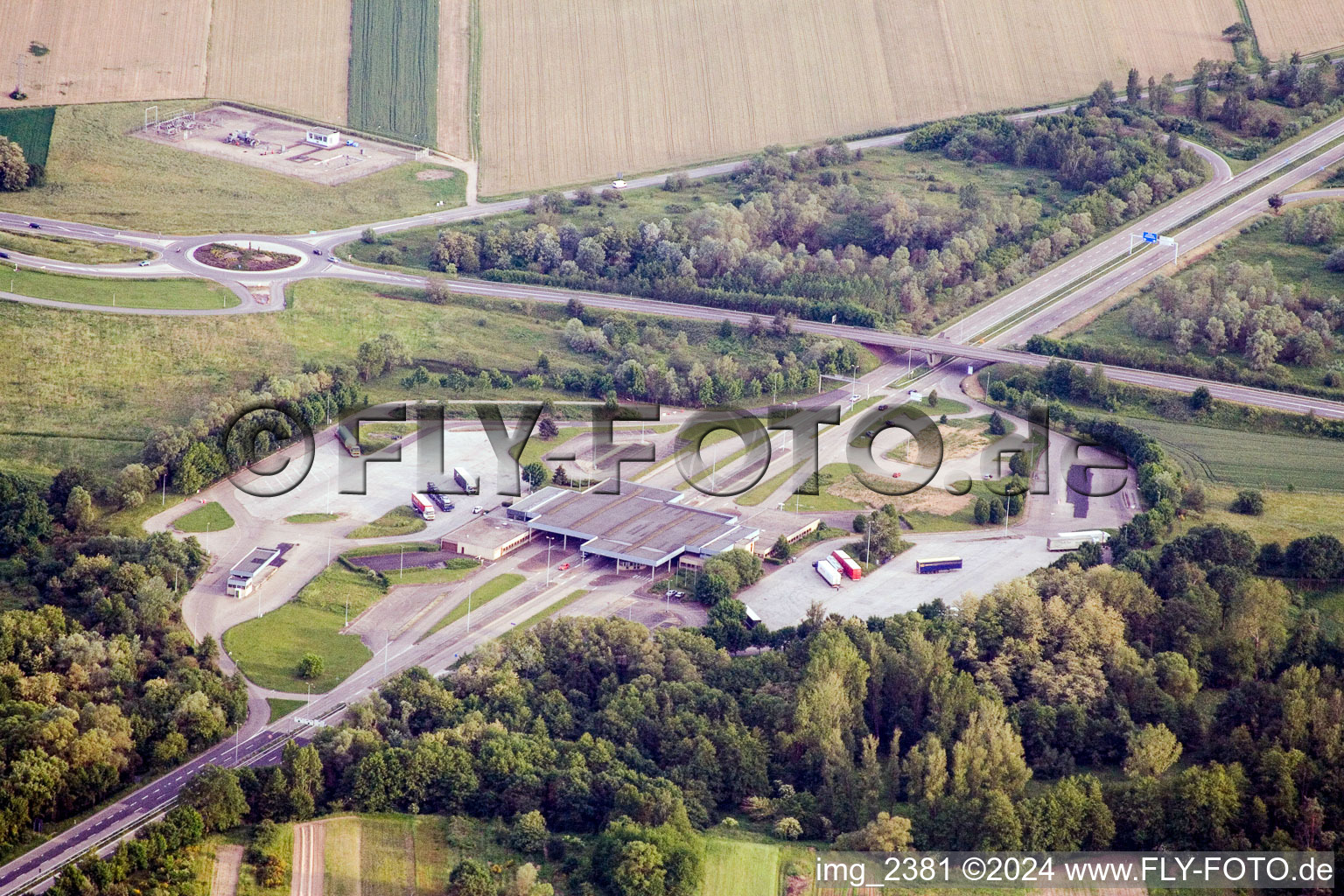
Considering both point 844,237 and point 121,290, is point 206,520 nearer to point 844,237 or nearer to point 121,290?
point 121,290

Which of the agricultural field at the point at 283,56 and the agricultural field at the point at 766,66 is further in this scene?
the agricultural field at the point at 283,56

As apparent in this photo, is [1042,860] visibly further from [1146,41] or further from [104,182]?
[1146,41]

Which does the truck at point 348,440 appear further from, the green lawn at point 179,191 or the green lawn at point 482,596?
the green lawn at point 179,191

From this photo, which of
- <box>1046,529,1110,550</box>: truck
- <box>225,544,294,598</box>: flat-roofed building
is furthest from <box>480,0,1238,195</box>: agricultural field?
<box>1046,529,1110,550</box>: truck

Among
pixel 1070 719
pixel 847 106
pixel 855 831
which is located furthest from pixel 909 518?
pixel 847 106

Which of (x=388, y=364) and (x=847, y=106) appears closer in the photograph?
(x=388, y=364)


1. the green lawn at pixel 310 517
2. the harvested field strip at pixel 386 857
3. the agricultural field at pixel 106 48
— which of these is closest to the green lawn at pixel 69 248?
the agricultural field at pixel 106 48

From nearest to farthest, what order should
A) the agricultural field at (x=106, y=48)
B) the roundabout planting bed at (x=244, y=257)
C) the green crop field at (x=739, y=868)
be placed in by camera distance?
the green crop field at (x=739, y=868) < the roundabout planting bed at (x=244, y=257) < the agricultural field at (x=106, y=48)

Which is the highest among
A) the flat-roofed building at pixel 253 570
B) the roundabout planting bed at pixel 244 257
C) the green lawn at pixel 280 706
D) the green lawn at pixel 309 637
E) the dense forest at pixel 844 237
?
the dense forest at pixel 844 237
